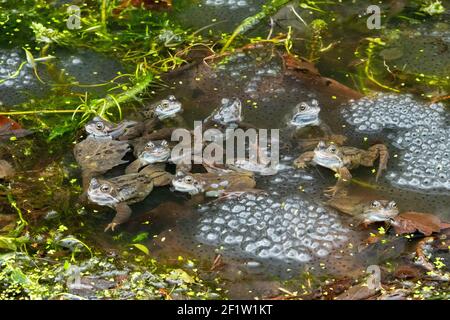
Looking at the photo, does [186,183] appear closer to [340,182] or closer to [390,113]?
[340,182]

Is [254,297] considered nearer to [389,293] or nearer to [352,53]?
[389,293]

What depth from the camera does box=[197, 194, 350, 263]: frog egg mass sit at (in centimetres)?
331

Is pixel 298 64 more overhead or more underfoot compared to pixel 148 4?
more underfoot

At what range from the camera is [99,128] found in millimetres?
3912

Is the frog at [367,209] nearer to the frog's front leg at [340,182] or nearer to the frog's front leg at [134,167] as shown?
the frog's front leg at [340,182]

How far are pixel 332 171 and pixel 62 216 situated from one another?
137 cm

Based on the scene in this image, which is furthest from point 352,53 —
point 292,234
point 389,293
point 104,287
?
point 104,287

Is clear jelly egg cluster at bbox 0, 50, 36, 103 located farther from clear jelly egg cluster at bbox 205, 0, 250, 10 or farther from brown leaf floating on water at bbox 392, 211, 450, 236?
brown leaf floating on water at bbox 392, 211, 450, 236

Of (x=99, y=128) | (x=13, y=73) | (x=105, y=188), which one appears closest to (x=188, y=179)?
(x=105, y=188)

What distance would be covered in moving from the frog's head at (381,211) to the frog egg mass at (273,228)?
13cm

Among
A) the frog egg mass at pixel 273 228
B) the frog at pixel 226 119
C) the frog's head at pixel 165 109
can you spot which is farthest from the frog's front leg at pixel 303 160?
the frog's head at pixel 165 109

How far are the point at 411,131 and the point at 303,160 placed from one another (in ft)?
2.23

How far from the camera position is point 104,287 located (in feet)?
10.2

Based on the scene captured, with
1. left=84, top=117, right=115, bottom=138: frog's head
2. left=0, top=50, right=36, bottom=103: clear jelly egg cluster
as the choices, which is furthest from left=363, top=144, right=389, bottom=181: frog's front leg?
left=0, top=50, right=36, bottom=103: clear jelly egg cluster
